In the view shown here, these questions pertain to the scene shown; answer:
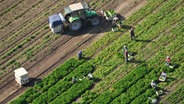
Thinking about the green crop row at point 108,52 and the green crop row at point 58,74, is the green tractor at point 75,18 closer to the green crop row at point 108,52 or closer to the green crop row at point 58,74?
the green crop row at point 108,52

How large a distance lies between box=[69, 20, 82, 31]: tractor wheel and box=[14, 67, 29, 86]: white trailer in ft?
29.0

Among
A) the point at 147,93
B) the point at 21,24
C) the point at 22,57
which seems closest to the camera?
the point at 147,93

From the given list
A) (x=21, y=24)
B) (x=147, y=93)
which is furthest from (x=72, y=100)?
(x=21, y=24)

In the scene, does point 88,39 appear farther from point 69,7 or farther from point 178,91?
point 178,91

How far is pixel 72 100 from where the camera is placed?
4084 cm

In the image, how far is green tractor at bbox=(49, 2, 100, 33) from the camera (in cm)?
4869

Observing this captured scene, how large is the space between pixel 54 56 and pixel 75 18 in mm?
5435

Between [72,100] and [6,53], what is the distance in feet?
37.6

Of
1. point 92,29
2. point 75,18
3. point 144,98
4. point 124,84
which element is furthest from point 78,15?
point 144,98

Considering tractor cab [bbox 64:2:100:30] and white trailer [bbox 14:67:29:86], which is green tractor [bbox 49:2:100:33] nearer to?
tractor cab [bbox 64:2:100:30]

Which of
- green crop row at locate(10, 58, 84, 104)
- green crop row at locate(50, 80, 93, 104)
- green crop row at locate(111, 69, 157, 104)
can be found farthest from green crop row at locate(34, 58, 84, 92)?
green crop row at locate(111, 69, 157, 104)

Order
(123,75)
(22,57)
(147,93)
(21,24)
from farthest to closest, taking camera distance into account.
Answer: (21,24) → (22,57) → (123,75) → (147,93)

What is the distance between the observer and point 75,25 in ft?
161

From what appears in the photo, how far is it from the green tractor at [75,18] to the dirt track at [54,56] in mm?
1118
